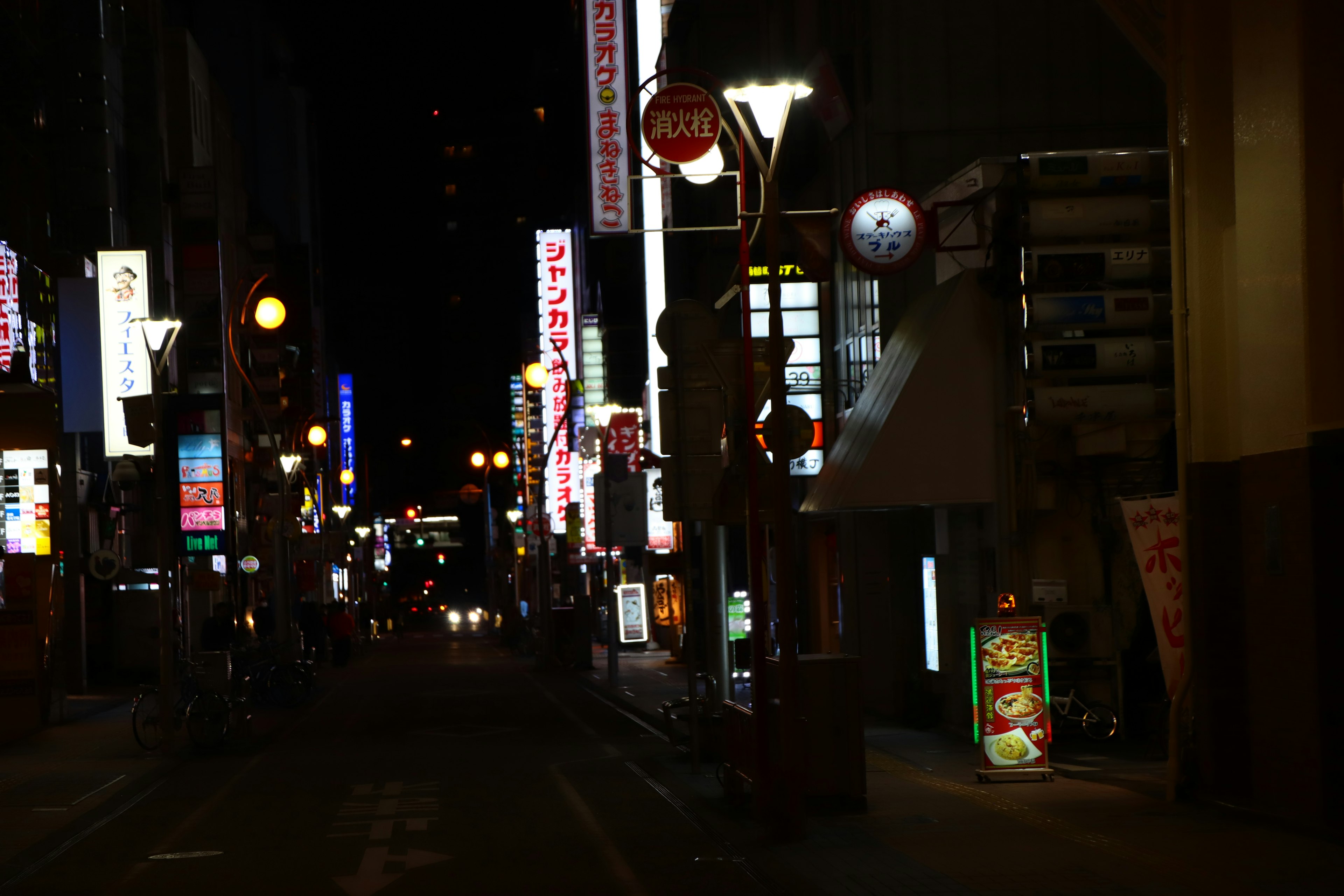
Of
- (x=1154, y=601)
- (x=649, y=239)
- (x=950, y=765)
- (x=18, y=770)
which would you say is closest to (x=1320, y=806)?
(x=1154, y=601)

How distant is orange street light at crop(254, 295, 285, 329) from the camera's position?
1206 inches

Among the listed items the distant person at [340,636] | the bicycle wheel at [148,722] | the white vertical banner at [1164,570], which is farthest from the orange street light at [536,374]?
the white vertical banner at [1164,570]

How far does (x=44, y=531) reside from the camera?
99.2 feet

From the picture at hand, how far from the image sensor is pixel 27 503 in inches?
1196

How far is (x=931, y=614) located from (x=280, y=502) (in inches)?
906

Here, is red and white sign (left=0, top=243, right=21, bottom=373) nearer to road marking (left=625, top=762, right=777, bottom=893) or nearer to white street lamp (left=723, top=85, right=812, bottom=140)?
road marking (left=625, top=762, right=777, bottom=893)

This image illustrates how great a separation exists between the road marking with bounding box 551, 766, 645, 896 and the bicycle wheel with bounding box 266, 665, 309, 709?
13.3 metres

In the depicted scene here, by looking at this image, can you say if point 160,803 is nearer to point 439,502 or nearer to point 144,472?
point 144,472

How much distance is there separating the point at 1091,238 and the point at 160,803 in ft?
40.5

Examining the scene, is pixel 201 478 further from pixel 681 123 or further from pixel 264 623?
pixel 681 123

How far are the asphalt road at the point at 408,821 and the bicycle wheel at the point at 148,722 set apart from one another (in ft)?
2.57

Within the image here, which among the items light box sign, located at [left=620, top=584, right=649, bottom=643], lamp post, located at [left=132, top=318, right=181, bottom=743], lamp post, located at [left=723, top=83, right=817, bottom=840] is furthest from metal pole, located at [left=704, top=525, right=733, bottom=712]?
light box sign, located at [left=620, top=584, right=649, bottom=643]

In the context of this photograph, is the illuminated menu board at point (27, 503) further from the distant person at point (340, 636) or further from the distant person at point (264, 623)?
the distant person at point (340, 636)

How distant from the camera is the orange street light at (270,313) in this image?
30625 millimetres
